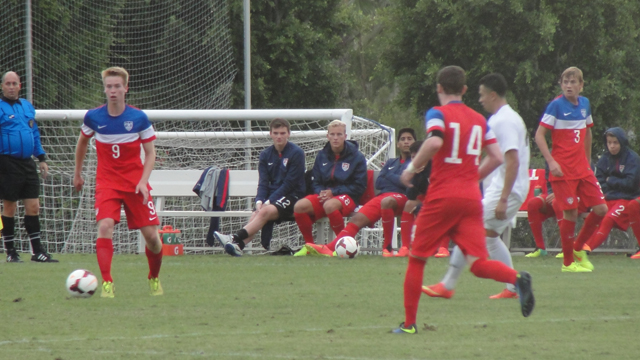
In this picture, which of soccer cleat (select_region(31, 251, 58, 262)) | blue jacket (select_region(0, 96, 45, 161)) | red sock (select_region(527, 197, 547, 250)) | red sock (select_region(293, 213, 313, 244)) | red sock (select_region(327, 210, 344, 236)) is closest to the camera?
blue jacket (select_region(0, 96, 45, 161))

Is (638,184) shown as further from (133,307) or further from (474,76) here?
(474,76)

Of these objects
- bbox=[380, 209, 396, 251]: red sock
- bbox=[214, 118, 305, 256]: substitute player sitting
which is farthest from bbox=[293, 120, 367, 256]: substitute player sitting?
bbox=[380, 209, 396, 251]: red sock

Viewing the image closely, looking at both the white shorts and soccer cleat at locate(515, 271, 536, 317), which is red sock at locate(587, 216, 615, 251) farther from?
soccer cleat at locate(515, 271, 536, 317)

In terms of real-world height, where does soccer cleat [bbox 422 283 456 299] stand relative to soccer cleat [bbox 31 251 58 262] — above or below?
above

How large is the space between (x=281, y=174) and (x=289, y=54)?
1320cm

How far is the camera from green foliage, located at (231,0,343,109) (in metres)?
24.2

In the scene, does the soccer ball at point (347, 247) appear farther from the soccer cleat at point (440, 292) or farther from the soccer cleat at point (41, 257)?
the soccer cleat at point (440, 292)

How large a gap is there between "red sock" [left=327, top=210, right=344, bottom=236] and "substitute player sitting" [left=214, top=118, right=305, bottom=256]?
23.9 inches

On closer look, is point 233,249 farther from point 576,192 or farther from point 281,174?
point 576,192

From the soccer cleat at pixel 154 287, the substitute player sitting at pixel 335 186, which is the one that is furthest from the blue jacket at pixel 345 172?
the soccer cleat at pixel 154 287

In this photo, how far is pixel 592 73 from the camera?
81.4 ft

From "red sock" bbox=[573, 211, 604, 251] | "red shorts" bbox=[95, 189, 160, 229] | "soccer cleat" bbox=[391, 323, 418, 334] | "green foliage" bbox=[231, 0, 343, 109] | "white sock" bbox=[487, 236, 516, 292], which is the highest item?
"green foliage" bbox=[231, 0, 343, 109]

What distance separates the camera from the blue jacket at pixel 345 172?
1162 cm

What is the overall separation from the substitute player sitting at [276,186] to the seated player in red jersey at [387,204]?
29.2 inches
